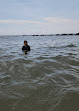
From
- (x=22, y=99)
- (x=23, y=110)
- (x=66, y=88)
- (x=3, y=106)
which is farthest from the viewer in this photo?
(x=66, y=88)

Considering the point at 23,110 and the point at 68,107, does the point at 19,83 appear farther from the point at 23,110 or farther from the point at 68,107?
the point at 68,107

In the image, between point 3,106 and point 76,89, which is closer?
point 3,106

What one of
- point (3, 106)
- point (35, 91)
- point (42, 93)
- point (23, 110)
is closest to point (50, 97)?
point (42, 93)

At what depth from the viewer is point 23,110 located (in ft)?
9.15

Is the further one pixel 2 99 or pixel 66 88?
pixel 66 88

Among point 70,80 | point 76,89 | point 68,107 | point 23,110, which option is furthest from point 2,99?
point 70,80

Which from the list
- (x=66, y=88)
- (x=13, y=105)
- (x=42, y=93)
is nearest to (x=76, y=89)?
(x=66, y=88)

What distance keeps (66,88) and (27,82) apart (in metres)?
1.50

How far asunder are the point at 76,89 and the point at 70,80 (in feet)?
2.58

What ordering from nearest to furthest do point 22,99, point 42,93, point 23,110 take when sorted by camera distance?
1. point 23,110
2. point 22,99
3. point 42,93

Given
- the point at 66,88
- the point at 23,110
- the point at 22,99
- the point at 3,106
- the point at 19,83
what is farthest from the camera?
the point at 19,83

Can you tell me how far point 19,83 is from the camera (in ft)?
14.4

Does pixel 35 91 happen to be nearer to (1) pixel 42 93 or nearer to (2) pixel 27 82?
(1) pixel 42 93

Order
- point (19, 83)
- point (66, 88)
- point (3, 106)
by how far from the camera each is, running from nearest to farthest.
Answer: point (3, 106) → point (66, 88) → point (19, 83)
